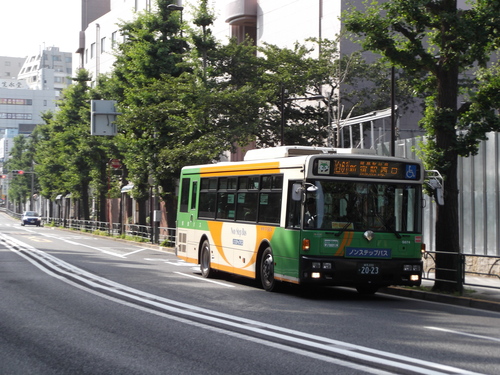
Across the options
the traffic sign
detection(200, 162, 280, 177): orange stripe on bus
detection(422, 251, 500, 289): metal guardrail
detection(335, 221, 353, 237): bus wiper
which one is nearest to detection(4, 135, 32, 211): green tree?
the traffic sign

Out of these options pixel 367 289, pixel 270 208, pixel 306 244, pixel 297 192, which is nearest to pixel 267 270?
pixel 270 208

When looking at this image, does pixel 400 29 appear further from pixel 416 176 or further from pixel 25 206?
pixel 25 206

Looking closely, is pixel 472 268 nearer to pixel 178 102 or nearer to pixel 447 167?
pixel 447 167

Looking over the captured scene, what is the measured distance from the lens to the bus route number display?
14867 mm

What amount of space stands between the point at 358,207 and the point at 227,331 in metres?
5.38

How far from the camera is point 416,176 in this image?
15406 mm

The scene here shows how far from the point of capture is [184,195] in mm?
22203

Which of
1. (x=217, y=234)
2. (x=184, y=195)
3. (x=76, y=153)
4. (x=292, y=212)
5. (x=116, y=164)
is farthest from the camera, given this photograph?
(x=76, y=153)

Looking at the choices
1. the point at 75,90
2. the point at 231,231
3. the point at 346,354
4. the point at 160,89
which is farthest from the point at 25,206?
the point at 346,354

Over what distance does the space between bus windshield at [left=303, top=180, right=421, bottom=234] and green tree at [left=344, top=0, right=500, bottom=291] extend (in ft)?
5.52

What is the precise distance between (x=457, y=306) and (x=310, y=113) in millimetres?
20083

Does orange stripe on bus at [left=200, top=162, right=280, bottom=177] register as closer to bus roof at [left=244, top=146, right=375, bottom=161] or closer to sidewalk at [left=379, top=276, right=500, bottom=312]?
bus roof at [left=244, top=146, right=375, bottom=161]

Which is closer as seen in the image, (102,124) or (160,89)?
(160,89)

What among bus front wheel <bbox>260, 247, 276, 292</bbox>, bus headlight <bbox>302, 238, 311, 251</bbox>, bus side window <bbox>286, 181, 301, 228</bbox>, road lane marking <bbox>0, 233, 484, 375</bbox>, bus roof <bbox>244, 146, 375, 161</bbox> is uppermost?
bus roof <bbox>244, 146, 375, 161</bbox>
